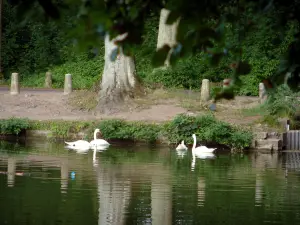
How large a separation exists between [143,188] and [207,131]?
9212 millimetres

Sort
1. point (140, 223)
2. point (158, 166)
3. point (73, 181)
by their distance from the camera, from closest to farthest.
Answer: point (140, 223)
point (73, 181)
point (158, 166)

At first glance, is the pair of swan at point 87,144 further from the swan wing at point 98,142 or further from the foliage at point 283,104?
the foliage at point 283,104

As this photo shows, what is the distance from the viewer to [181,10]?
605 cm

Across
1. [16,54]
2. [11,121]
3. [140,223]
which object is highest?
[16,54]

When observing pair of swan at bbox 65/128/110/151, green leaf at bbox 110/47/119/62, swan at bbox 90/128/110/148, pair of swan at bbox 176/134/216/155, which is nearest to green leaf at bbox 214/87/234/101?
green leaf at bbox 110/47/119/62

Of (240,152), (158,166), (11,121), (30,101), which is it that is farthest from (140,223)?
(30,101)

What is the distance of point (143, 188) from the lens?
55.0ft

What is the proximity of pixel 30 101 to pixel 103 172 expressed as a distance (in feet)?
39.3

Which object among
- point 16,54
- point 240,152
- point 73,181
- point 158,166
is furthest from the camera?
point 16,54

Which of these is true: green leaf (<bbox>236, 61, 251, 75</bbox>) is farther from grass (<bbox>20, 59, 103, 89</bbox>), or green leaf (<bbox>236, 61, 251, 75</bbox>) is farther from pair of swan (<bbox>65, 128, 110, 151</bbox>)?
grass (<bbox>20, 59, 103, 89</bbox>)

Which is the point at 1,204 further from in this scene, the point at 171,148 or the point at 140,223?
the point at 171,148

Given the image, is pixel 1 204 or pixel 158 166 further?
pixel 158 166

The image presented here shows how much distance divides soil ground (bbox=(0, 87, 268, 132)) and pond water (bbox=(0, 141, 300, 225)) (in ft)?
12.7

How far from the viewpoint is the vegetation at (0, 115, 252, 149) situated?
2556cm
